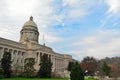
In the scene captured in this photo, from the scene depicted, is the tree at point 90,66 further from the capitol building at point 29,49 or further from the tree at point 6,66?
the tree at point 6,66

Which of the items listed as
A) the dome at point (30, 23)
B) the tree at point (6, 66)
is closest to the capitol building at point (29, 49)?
the dome at point (30, 23)

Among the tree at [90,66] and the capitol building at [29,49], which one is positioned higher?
the capitol building at [29,49]

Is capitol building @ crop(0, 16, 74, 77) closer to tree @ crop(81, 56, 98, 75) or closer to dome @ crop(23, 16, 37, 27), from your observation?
dome @ crop(23, 16, 37, 27)

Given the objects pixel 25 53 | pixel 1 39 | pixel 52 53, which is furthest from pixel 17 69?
pixel 52 53

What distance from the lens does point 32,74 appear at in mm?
62625

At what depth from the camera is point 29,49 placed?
300 ft

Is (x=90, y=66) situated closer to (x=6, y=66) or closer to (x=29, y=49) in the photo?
(x=29, y=49)

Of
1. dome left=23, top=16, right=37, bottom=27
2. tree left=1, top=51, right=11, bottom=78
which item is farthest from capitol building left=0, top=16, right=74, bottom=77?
tree left=1, top=51, right=11, bottom=78

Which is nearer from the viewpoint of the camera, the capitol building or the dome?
the capitol building

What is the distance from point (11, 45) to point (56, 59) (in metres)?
31.6

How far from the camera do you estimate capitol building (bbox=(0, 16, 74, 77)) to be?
80.2 m

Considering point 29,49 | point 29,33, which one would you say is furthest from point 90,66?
point 29,33

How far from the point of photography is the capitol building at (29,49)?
263 ft

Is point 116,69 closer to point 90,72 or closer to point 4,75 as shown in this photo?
point 90,72
